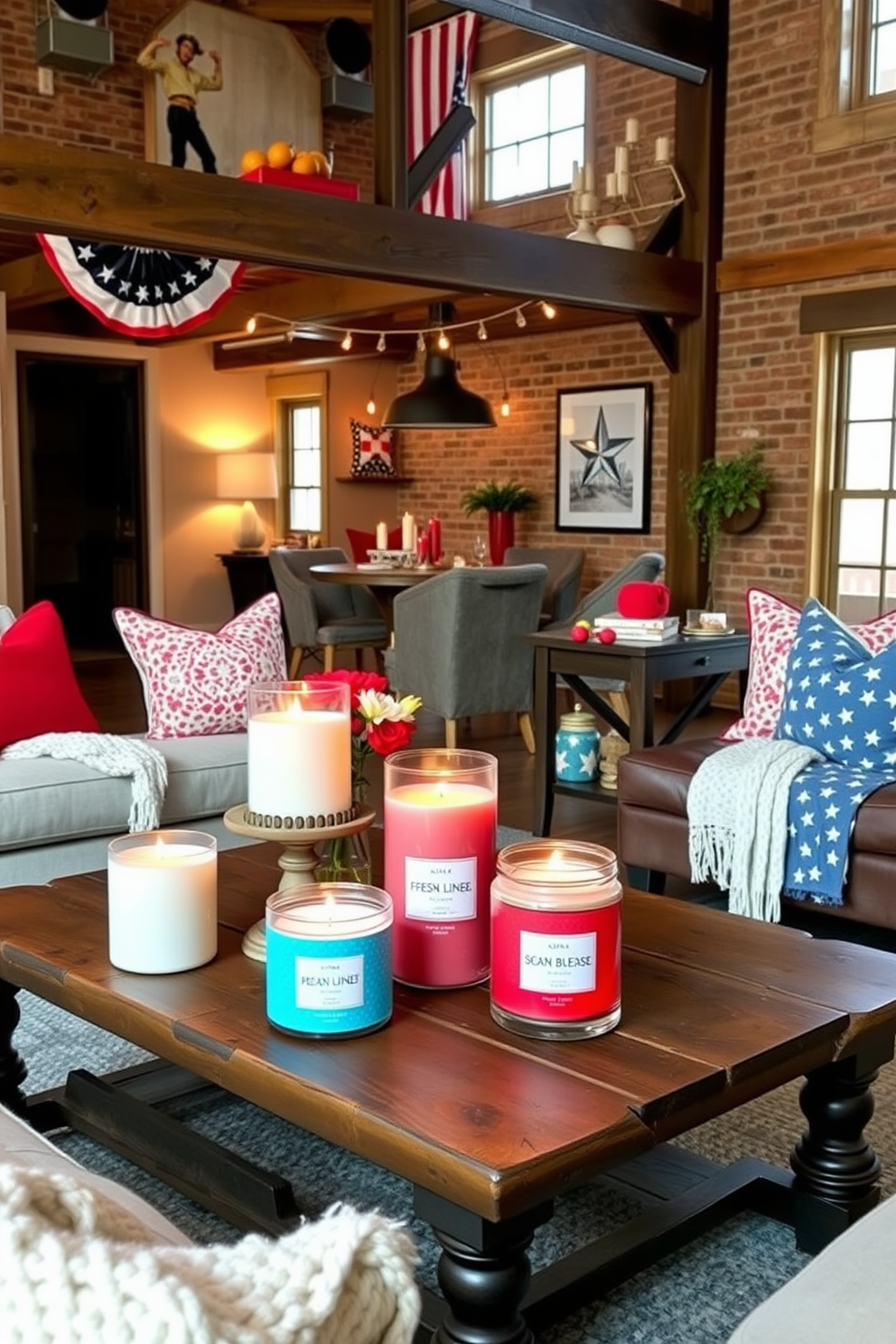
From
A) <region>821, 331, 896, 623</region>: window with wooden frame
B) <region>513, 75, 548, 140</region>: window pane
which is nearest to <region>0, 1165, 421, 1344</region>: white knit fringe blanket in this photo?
<region>821, 331, 896, 623</region>: window with wooden frame

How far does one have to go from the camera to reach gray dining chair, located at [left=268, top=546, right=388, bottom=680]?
7.41m

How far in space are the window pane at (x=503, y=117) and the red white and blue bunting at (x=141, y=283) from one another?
141 inches

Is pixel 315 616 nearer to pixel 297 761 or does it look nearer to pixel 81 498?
pixel 81 498

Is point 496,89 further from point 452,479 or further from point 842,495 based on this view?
point 842,495

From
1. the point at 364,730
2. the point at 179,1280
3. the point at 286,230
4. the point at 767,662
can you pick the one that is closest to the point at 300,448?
the point at 286,230

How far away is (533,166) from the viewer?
8648 mm

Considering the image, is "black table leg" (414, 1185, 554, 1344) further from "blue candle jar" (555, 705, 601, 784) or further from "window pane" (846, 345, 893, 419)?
"window pane" (846, 345, 893, 419)

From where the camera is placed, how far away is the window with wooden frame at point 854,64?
657 cm

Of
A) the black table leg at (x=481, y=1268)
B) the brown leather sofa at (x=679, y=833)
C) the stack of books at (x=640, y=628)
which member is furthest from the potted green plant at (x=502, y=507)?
the black table leg at (x=481, y=1268)

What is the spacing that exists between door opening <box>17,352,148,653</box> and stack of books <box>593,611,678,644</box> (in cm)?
657

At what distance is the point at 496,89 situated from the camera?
8859mm

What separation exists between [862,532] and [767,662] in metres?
3.27

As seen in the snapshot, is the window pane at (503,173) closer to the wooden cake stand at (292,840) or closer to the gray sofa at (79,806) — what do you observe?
the gray sofa at (79,806)

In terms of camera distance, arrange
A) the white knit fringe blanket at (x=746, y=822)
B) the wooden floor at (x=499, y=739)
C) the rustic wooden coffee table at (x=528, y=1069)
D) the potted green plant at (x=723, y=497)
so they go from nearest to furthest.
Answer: the rustic wooden coffee table at (x=528, y=1069), the white knit fringe blanket at (x=746, y=822), the wooden floor at (x=499, y=739), the potted green plant at (x=723, y=497)
